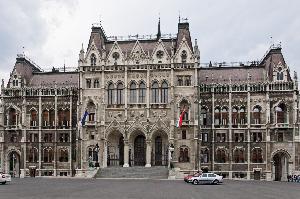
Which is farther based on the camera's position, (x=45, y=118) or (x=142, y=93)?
(x=45, y=118)

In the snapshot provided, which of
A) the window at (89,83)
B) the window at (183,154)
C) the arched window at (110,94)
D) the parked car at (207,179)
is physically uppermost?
the window at (89,83)

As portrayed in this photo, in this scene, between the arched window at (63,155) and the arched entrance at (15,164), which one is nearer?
the arched window at (63,155)

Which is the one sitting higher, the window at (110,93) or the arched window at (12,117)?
the window at (110,93)

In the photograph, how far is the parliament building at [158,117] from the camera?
8619 cm

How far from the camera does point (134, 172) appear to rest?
80.6m

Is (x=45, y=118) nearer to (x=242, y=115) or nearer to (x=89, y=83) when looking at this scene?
(x=89, y=83)

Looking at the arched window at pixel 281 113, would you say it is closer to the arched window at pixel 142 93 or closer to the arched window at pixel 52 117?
the arched window at pixel 142 93

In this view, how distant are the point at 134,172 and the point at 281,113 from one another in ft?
89.6

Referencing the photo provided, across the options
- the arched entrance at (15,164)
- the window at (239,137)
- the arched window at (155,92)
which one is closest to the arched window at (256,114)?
the window at (239,137)

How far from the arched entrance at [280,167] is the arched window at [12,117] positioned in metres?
47.0

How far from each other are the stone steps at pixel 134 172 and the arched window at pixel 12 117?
21809 mm

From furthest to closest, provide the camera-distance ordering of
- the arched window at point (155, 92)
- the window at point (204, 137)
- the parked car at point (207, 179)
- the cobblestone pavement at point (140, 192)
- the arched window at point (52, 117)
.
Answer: the arched window at point (52, 117) → the window at point (204, 137) → the arched window at point (155, 92) → the parked car at point (207, 179) → the cobblestone pavement at point (140, 192)

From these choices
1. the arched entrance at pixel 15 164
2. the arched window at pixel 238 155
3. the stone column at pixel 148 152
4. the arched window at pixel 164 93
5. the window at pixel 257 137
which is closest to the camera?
the stone column at pixel 148 152

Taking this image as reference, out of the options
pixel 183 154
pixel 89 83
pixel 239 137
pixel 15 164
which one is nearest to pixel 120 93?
pixel 89 83
